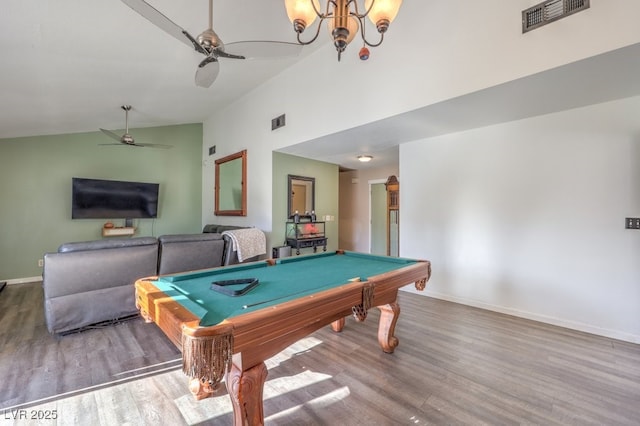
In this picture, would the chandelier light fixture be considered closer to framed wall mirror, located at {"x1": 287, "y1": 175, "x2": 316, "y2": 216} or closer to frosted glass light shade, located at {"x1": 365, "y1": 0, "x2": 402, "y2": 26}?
frosted glass light shade, located at {"x1": 365, "y1": 0, "x2": 402, "y2": 26}

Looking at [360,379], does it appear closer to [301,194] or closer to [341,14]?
[341,14]

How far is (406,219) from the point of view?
13.7 feet

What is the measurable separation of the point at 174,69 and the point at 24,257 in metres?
4.36

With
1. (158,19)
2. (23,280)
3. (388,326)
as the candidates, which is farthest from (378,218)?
(23,280)

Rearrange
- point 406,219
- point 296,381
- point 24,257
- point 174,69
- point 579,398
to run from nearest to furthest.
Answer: point 579,398, point 296,381, point 174,69, point 406,219, point 24,257

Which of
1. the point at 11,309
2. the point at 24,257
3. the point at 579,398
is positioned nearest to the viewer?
the point at 579,398

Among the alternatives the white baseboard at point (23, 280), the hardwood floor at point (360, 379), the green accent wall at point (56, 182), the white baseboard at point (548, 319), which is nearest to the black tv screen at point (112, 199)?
the green accent wall at point (56, 182)

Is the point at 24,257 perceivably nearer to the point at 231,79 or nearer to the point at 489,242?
the point at 231,79

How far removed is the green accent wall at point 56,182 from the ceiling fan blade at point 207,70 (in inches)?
155

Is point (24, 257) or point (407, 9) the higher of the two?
point (407, 9)

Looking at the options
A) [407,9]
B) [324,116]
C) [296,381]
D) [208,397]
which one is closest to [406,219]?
[324,116]

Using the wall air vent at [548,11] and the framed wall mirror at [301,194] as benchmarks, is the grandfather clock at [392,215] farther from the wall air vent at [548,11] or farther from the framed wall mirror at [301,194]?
the wall air vent at [548,11]

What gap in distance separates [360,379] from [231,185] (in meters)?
4.70

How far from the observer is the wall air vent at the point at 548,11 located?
1950 mm
